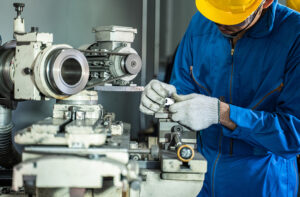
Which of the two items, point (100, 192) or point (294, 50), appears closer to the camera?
point (100, 192)

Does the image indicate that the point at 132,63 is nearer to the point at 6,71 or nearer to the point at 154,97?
the point at 154,97

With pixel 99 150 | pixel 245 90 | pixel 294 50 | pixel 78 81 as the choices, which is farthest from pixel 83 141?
pixel 294 50

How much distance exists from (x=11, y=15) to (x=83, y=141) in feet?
3.82

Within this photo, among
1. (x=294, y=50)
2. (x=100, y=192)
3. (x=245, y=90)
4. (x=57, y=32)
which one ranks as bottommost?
(x=100, y=192)

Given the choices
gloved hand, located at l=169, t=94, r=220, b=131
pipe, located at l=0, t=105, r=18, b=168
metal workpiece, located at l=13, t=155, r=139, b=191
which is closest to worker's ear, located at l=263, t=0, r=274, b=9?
gloved hand, located at l=169, t=94, r=220, b=131

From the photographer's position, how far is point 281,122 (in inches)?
42.6

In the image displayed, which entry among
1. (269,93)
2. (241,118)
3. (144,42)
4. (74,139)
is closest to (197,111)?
(241,118)

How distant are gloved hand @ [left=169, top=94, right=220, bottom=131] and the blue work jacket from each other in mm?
69

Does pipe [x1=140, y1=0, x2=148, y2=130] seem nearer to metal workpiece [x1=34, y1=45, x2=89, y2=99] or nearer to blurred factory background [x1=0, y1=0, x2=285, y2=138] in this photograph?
blurred factory background [x1=0, y1=0, x2=285, y2=138]

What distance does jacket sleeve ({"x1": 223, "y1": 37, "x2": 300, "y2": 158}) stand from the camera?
1.07m

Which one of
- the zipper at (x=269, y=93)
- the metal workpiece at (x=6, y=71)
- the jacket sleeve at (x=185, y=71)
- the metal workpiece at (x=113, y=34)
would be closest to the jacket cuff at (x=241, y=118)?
the zipper at (x=269, y=93)

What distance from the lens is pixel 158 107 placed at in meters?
1.22

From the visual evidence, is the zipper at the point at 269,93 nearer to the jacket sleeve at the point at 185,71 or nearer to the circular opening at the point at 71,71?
the jacket sleeve at the point at 185,71

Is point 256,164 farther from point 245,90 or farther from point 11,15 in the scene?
point 11,15
